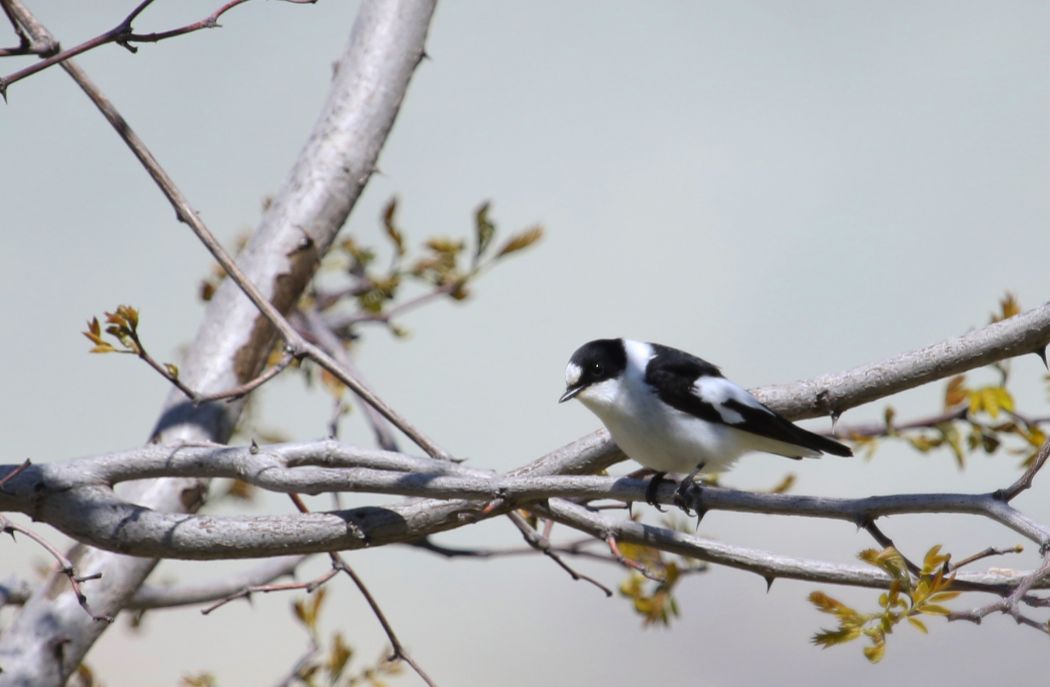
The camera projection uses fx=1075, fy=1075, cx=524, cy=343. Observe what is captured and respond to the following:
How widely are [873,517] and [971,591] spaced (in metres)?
0.43

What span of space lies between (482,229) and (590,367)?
1214 millimetres

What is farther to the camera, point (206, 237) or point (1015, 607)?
point (206, 237)

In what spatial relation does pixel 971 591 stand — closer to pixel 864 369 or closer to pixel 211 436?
pixel 864 369

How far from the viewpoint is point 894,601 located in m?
2.98

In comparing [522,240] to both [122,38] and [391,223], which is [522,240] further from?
[122,38]

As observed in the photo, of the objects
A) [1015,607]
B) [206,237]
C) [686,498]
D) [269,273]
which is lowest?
[1015,607]

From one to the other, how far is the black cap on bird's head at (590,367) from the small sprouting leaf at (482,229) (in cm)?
104

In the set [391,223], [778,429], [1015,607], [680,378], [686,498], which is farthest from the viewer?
[391,223]

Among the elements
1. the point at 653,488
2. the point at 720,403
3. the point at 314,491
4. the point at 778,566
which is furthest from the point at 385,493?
the point at 720,403

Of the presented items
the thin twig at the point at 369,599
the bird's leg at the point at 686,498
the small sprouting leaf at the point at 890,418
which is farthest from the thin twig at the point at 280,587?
the small sprouting leaf at the point at 890,418

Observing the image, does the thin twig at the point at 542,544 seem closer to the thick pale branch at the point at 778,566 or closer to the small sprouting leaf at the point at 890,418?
the thick pale branch at the point at 778,566

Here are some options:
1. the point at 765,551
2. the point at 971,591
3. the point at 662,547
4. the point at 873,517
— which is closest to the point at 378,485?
the point at 662,547

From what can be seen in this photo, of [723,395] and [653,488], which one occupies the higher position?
[723,395]

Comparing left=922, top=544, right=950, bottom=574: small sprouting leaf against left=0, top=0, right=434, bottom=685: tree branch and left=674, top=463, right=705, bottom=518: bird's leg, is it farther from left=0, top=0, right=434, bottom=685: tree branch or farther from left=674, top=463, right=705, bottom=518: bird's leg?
left=0, top=0, right=434, bottom=685: tree branch
